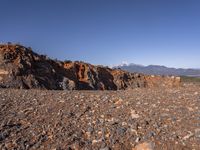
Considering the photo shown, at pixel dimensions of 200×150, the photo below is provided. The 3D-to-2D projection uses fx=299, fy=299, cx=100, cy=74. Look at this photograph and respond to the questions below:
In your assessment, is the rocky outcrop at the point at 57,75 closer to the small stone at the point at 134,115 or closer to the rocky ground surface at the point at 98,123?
the rocky ground surface at the point at 98,123

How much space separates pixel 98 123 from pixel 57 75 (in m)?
19.2

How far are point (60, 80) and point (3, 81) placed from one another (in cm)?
775

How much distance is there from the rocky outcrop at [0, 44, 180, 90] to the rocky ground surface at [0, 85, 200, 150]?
32.9ft

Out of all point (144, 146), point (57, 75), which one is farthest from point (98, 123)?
point (57, 75)

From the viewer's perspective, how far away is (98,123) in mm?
8602

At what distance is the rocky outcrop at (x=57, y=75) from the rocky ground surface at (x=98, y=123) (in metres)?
10.0

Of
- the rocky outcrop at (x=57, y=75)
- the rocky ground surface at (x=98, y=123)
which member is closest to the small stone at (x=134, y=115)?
the rocky ground surface at (x=98, y=123)

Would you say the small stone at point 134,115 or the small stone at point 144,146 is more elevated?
the small stone at point 134,115

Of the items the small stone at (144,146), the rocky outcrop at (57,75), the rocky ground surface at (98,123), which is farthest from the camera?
the rocky outcrop at (57,75)

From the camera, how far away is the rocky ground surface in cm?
757

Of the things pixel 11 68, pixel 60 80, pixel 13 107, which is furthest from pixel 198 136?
pixel 60 80

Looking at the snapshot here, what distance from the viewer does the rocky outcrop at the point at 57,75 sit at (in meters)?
21.2

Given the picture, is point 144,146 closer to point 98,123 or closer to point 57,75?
point 98,123

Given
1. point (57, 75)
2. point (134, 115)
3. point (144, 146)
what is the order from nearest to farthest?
1. point (144, 146)
2. point (134, 115)
3. point (57, 75)
